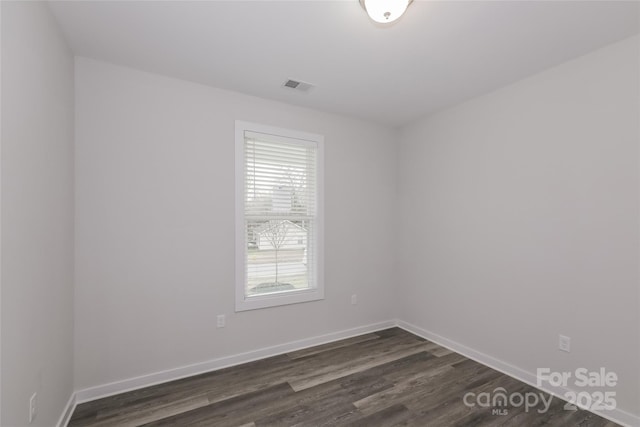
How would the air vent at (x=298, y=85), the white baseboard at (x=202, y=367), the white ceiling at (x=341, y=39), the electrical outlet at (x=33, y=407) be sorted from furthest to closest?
the air vent at (x=298, y=85) → the white baseboard at (x=202, y=367) → the white ceiling at (x=341, y=39) → the electrical outlet at (x=33, y=407)

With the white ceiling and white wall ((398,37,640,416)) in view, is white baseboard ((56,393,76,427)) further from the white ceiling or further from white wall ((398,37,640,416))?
white wall ((398,37,640,416))

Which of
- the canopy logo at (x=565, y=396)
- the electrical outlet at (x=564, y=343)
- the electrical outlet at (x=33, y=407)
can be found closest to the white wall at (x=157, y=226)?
the electrical outlet at (x=33, y=407)

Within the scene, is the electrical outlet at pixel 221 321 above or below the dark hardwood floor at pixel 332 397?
above

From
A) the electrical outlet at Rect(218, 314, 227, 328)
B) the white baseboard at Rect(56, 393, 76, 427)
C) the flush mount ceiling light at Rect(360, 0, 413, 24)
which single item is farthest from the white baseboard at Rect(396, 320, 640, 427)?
the white baseboard at Rect(56, 393, 76, 427)

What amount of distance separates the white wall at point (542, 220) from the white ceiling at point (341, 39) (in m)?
0.35

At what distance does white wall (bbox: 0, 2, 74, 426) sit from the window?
1.30 m

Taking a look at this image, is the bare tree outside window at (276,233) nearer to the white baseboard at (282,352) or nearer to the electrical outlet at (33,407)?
the white baseboard at (282,352)

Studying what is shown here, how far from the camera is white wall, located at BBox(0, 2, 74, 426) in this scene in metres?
1.30

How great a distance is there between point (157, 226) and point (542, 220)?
3.28 metres

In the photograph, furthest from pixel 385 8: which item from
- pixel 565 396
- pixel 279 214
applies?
pixel 565 396

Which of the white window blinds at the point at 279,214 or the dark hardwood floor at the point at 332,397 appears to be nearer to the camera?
the dark hardwood floor at the point at 332,397

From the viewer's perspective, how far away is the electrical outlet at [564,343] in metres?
2.32

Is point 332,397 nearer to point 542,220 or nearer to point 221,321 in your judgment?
point 221,321

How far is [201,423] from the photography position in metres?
2.03
